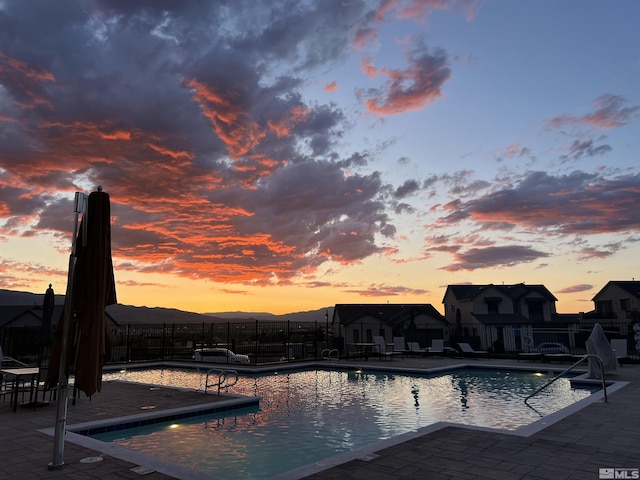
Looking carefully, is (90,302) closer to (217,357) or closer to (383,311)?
(217,357)

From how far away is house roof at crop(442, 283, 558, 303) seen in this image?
151ft

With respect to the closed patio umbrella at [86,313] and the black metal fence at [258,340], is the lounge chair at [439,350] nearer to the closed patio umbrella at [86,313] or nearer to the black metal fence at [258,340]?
the black metal fence at [258,340]

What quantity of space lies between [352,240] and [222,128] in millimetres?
11421

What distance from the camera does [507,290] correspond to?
46594 millimetres

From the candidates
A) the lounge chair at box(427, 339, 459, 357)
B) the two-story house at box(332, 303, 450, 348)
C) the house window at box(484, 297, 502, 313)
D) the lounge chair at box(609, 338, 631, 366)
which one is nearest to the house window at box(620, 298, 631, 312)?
the house window at box(484, 297, 502, 313)

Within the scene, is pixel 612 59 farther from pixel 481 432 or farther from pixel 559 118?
pixel 481 432

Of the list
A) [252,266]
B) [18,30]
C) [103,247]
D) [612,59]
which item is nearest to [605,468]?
[103,247]

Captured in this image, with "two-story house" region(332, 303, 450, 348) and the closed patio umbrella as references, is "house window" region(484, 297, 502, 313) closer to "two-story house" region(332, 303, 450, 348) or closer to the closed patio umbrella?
"two-story house" region(332, 303, 450, 348)

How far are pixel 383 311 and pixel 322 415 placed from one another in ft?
129

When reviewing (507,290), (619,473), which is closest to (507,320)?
(507,290)

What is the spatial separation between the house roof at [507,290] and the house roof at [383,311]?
11.1 ft

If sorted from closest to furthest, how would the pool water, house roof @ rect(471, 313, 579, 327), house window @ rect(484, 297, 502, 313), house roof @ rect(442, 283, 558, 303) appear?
the pool water < house roof @ rect(471, 313, 579, 327) < house window @ rect(484, 297, 502, 313) < house roof @ rect(442, 283, 558, 303)

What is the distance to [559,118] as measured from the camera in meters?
16.9

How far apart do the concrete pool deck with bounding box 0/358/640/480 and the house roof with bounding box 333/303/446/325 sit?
35.2m
